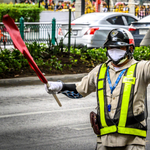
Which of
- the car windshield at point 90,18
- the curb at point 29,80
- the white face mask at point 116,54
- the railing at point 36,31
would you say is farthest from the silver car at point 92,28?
the white face mask at point 116,54

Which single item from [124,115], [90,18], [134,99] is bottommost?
[90,18]

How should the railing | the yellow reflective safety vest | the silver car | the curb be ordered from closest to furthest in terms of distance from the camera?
the yellow reflective safety vest → the curb → the silver car → the railing

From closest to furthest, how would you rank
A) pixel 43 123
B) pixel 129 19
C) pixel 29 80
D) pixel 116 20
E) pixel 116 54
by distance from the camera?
pixel 116 54
pixel 43 123
pixel 29 80
pixel 116 20
pixel 129 19

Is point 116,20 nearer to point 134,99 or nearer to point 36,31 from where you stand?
point 36,31

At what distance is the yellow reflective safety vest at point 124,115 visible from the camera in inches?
129

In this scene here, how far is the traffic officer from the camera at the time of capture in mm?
3287

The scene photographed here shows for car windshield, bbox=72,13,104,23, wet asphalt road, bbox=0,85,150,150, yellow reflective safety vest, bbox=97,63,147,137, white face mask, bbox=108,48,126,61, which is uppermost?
white face mask, bbox=108,48,126,61

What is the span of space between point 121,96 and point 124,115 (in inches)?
6.0

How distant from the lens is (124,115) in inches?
129

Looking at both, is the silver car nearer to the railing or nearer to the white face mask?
the railing

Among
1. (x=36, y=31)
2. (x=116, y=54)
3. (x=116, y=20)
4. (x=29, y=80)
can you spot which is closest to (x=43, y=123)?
(x=116, y=54)

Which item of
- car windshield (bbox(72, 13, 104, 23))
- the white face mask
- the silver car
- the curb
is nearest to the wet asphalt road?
the curb

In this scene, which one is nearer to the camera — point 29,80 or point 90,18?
point 29,80

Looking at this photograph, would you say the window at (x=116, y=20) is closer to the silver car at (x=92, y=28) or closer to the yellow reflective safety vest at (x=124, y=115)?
the silver car at (x=92, y=28)
